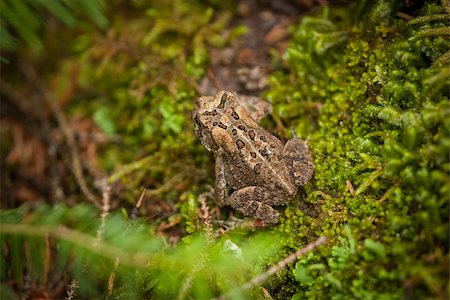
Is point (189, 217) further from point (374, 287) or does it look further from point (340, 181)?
point (374, 287)

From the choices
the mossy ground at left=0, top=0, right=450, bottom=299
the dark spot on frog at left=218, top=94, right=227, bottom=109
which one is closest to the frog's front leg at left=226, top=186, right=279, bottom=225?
the mossy ground at left=0, top=0, right=450, bottom=299

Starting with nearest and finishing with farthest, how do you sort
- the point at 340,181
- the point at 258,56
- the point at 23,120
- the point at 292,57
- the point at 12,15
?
the point at 340,181, the point at 12,15, the point at 292,57, the point at 258,56, the point at 23,120

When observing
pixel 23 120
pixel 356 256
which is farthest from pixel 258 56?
pixel 23 120

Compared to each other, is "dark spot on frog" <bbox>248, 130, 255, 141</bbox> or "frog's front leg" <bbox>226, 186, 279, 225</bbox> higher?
"dark spot on frog" <bbox>248, 130, 255, 141</bbox>

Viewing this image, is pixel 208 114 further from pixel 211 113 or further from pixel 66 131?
pixel 66 131

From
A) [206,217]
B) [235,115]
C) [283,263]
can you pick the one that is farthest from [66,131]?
[283,263]

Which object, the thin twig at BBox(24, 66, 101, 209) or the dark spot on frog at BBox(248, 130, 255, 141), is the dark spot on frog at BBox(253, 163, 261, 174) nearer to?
the dark spot on frog at BBox(248, 130, 255, 141)
